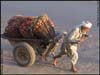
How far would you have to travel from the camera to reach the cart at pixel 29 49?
10773 mm

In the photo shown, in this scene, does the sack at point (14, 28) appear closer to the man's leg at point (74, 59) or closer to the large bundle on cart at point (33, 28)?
the large bundle on cart at point (33, 28)

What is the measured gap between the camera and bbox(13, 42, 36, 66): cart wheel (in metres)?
10.8

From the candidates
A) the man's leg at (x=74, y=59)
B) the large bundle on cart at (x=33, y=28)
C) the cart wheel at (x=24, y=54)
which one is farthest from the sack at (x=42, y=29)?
the man's leg at (x=74, y=59)

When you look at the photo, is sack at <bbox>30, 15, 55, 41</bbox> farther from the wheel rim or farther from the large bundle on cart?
the wheel rim

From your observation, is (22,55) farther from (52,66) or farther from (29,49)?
(52,66)

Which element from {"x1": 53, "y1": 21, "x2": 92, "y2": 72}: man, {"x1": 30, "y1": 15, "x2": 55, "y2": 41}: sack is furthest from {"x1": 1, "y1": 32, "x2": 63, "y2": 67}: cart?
{"x1": 53, "y1": 21, "x2": 92, "y2": 72}: man

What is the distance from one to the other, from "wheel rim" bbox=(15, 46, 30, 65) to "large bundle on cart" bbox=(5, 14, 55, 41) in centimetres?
33

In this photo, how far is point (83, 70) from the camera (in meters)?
10.9

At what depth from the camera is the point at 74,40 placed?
10.5 meters

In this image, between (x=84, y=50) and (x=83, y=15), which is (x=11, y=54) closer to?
(x=84, y=50)

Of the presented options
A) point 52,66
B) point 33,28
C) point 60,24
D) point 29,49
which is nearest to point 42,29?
point 33,28

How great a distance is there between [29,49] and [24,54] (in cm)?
30

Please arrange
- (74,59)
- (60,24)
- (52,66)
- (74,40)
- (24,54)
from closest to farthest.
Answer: (74,40) < (74,59) < (24,54) < (52,66) < (60,24)

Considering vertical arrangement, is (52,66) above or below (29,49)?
below
